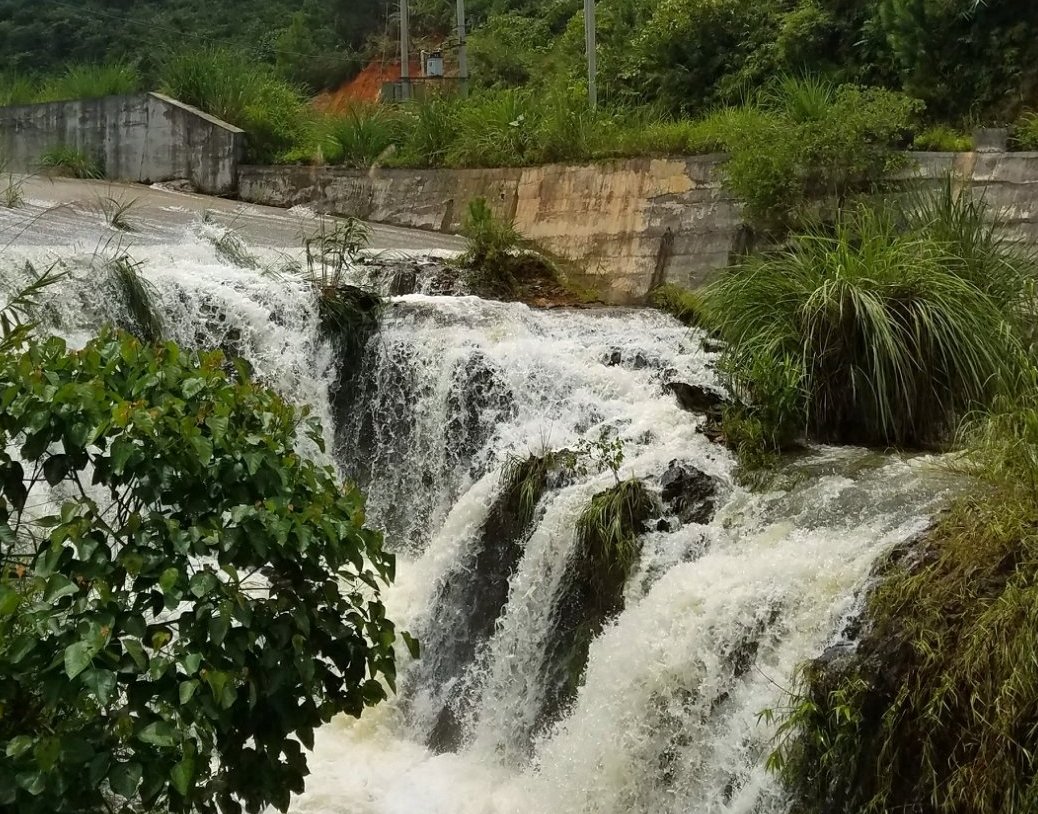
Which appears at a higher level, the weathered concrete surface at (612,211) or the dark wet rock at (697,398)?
the weathered concrete surface at (612,211)

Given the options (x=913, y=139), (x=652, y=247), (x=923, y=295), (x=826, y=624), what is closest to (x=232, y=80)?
(x=652, y=247)

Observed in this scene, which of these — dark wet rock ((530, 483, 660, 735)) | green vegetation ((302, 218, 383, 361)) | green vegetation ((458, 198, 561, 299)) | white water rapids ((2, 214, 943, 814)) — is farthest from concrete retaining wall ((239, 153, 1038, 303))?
dark wet rock ((530, 483, 660, 735))

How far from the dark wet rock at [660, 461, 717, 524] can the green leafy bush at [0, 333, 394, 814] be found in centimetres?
288

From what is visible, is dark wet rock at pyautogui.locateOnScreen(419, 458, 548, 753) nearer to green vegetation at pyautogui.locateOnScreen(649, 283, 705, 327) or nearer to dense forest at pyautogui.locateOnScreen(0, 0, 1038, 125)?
green vegetation at pyautogui.locateOnScreen(649, 283, 705, 327)

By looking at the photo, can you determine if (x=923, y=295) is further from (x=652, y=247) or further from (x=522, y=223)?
(x=522, y=223)

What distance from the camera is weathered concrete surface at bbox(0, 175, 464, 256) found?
10.0m

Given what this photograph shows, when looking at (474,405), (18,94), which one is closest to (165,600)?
(474,405)

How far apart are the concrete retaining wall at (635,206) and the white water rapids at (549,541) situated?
83cm

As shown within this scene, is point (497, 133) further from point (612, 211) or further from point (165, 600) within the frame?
point (165, 600)

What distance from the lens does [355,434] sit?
320 inches

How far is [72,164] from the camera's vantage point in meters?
15.0

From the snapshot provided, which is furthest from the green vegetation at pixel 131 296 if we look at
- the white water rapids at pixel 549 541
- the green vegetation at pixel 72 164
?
the green vegetation at pixel 72 164

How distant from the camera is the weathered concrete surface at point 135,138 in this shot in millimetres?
14289

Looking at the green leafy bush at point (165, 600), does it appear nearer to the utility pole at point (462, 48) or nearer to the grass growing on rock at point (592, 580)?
the grass growing on rock at point (592, 580)
